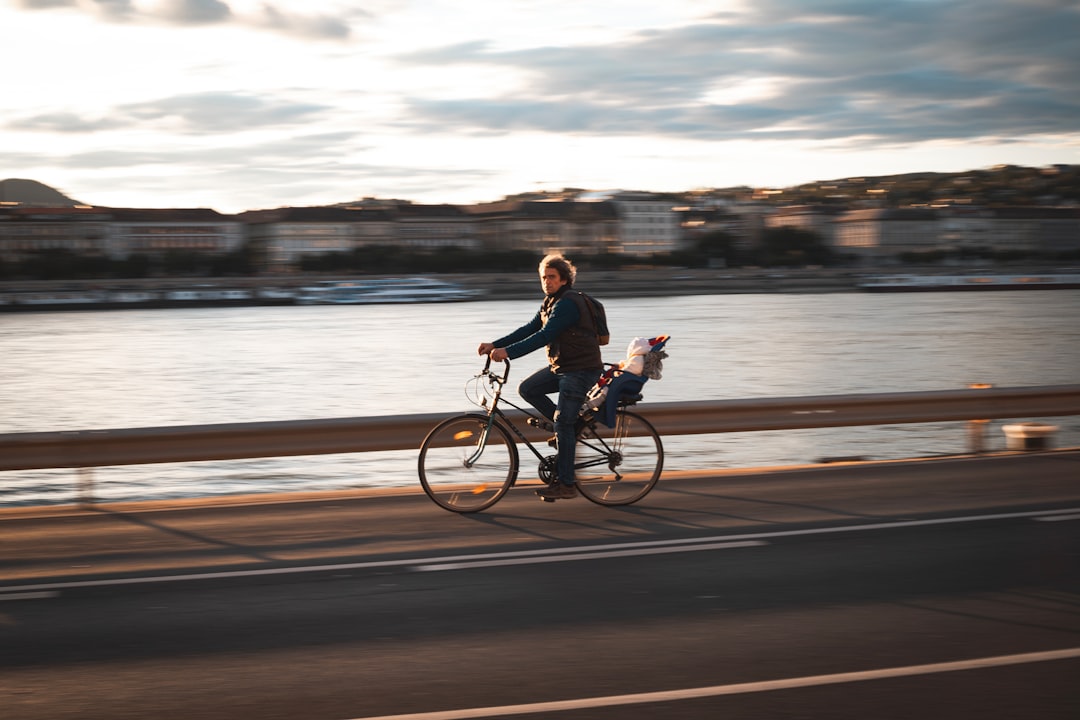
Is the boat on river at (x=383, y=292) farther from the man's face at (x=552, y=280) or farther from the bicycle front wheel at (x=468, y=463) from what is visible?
the man's face at (x=552, y=280)

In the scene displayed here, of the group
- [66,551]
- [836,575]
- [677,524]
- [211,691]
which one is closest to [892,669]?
[836,575]

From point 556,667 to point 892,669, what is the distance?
48.8 inches

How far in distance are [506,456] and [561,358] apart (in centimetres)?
72

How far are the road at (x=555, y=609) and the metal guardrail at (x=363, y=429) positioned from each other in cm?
57

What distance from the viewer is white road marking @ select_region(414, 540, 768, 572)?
252 inches

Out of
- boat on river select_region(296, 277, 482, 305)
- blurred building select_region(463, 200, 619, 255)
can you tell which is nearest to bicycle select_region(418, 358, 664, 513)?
boat on river select_region(296, 277, 482, 305)

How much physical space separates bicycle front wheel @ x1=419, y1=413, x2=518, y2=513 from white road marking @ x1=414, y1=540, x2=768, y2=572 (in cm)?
140

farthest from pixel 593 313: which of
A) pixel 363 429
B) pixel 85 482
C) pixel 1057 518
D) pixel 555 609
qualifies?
pixel 85 482

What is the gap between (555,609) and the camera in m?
5.50

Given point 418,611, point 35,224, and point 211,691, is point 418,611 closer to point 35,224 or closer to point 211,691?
point 211,691

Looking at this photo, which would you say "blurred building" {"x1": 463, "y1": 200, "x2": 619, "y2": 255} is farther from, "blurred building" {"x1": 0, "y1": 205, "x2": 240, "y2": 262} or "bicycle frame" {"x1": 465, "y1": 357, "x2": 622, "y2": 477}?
"bicycle frame" {"x1": 465, "y1": 357, "x2": 622, "y2": 477}

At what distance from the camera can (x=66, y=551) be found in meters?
7.02

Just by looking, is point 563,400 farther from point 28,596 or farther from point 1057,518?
point 28,596

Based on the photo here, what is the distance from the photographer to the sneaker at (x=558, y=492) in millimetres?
7965
